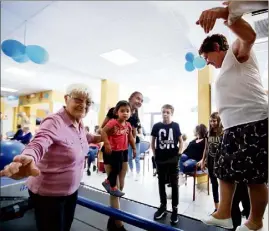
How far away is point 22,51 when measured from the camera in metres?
2.96

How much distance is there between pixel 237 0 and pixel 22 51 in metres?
3.09

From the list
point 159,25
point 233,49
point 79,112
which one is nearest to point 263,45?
point 159,25

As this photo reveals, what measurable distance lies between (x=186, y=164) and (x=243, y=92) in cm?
128

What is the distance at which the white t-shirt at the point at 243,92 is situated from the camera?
2.67ft

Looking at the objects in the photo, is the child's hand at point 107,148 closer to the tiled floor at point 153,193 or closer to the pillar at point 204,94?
the tiled floor at point 153,193

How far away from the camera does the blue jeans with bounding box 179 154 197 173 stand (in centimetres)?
191

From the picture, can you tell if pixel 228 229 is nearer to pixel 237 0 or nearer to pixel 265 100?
pixel 265 100

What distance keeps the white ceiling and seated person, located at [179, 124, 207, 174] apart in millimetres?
876

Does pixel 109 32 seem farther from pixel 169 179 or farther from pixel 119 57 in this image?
pixel 169 179

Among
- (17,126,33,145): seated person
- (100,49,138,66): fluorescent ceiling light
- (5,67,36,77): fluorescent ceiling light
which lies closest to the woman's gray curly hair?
(17,126,33,145): seated person

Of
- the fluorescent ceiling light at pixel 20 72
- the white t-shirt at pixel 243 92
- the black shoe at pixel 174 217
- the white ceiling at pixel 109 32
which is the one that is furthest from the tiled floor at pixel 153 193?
the fluorescent ceiling light at pixel 20 72

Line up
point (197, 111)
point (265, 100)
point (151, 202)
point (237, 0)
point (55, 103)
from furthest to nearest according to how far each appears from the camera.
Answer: point (55, 103)
point (197, 111)
point (151, 202)
point (265, 100)
point (237, 0)

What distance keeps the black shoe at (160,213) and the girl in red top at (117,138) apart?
19.1 inches

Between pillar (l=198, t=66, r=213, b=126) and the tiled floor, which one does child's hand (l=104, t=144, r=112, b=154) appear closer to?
the tiled floor
